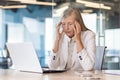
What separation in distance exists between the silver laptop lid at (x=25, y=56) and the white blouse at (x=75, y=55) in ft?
1.59

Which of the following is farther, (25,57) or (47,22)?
(47,22)

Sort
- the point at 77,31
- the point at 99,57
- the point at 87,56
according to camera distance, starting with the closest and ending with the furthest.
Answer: the point at 87,56, the point at 77,31, the point at 99,57

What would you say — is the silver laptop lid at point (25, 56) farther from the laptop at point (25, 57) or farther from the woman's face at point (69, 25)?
the woman's face at point (69, 25)

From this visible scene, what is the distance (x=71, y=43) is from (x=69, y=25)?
0.54 feet

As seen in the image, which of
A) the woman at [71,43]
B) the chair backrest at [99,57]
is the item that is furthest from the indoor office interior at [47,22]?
the woman at [71,43]

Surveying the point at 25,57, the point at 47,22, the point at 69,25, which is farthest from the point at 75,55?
the point at 47,22

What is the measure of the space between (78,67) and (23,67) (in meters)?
0.56

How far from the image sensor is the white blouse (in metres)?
2.29

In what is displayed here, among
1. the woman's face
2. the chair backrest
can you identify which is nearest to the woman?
the woman's face

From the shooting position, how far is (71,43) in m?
2.54

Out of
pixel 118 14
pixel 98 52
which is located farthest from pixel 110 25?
pixel 98 52

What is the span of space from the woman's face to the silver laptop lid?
603 millimetres

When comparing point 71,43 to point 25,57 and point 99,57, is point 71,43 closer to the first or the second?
point 99,57

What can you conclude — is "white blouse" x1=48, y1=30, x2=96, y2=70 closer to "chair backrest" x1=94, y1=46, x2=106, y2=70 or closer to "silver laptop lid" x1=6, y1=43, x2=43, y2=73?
"chair backrest" x1=94, y1=46, x2=106, y2=70
